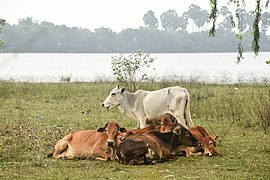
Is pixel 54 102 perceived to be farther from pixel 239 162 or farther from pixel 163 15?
pixel 163 15

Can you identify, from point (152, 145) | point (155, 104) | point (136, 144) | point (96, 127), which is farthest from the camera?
point (96, 127)

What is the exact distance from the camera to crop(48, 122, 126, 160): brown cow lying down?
25.2ft

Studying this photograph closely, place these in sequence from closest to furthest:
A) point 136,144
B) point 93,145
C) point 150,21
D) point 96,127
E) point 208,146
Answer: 1. point 136,144
2. point 93,145
3. point 208,146
4. point 96,127
5. point 150,21

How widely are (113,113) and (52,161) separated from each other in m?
7.32

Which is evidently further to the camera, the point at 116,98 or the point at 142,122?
the point at 116,98

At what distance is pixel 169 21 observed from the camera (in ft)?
220

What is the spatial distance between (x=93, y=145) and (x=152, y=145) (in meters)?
0.95

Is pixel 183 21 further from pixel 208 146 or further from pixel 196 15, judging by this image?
pixel 208 146

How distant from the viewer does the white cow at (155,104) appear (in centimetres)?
962

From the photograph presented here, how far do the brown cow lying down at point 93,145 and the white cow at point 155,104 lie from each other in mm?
2027

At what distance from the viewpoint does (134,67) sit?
19.7 m

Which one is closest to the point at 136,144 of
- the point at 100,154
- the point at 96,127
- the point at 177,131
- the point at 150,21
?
the point at 100,154

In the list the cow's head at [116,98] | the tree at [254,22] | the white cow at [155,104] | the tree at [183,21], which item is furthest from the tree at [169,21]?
the tree at [254,22]

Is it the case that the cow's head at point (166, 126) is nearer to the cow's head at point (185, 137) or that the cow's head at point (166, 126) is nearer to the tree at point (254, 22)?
the cow's head at point (185, 137)
